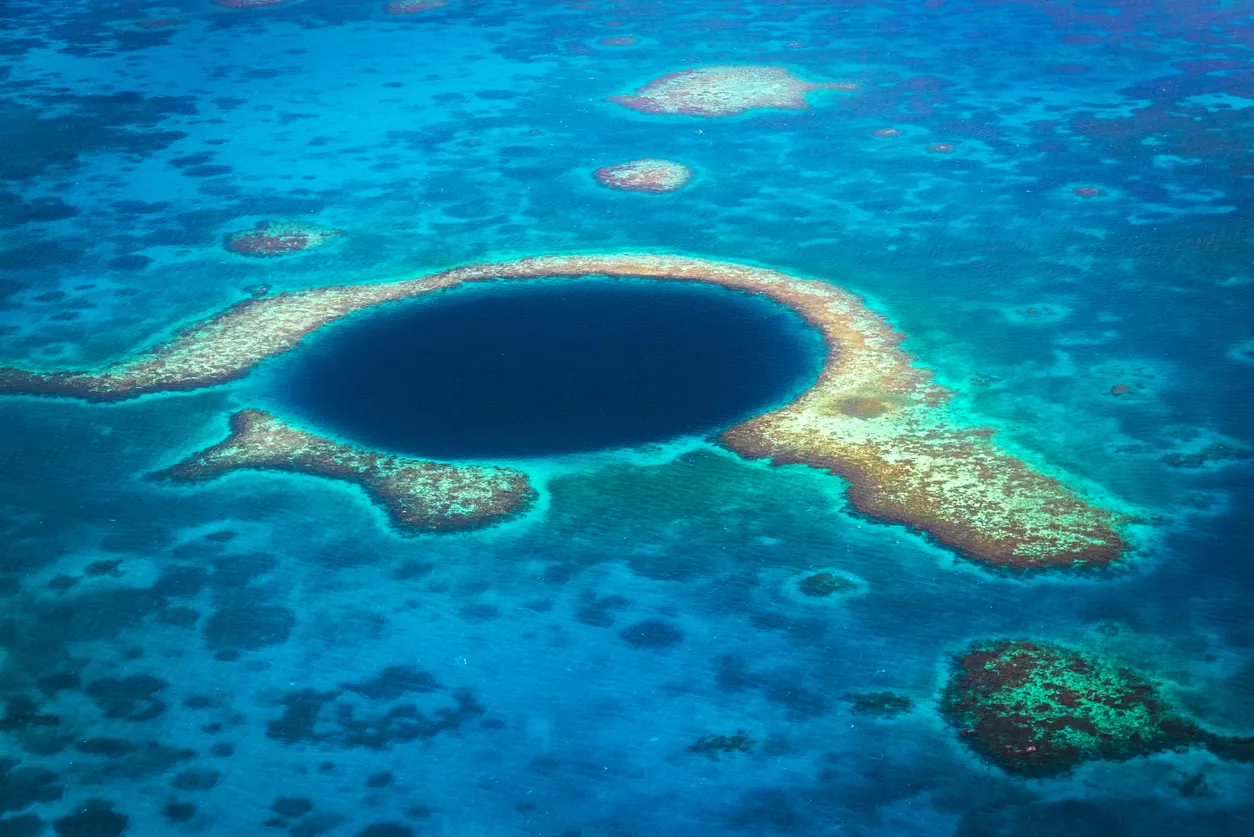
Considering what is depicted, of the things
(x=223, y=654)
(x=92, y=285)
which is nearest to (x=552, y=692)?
(x=223, y=654)

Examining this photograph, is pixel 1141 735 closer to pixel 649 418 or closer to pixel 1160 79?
pixel 649 418

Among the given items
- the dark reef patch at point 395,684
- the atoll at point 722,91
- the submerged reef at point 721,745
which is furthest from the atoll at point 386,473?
the atoll at point 722,91

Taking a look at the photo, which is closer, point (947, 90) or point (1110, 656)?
point (1110, 656)

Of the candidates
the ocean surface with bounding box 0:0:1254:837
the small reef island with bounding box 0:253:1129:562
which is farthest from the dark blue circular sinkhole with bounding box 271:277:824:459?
the small reef island with bounding box 0:253:1129:562

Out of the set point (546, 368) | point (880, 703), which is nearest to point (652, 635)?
point (880, 703)

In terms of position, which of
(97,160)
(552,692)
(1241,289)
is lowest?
(552,692)

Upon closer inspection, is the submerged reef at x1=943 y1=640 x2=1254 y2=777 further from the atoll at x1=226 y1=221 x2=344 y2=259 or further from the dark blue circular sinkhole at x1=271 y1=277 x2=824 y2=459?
the atoll at x1=226 y1=221 x2=344 y2=259
